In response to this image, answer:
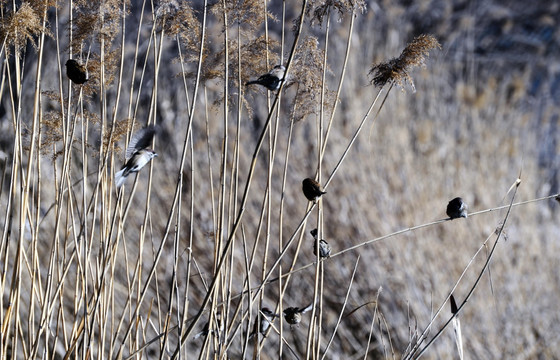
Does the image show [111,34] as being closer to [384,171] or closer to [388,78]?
[388,78]

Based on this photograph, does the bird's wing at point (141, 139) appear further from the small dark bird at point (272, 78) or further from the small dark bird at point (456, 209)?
the small dark bird at point (456, 209)

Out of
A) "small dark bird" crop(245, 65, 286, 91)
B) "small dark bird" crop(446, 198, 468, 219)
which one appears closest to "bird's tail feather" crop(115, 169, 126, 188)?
"small dark bird" crop(245, 65, 286, 91)

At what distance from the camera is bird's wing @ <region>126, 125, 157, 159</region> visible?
3.71 feet

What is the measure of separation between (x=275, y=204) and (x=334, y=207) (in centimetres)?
24

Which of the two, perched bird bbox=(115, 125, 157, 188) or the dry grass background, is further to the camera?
the dry grass background

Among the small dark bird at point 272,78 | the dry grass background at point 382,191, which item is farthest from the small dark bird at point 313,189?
the dry grass background at point 382,191

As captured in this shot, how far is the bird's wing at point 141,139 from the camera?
3.71 ft

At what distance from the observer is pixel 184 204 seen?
2.88 metres

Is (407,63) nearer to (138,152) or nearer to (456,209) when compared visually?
(456,209)

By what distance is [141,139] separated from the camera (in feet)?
3.74

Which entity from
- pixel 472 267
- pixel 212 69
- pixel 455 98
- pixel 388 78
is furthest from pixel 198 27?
pixel 455 98

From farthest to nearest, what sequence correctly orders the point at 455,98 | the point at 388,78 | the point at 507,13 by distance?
the point at 507,13 < the point at 455,98 < the point at 388,78

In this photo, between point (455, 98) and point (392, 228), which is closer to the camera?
point (392, 228)

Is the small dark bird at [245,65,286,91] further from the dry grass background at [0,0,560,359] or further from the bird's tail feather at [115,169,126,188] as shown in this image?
the dry grass background at [0,0,560,359]
